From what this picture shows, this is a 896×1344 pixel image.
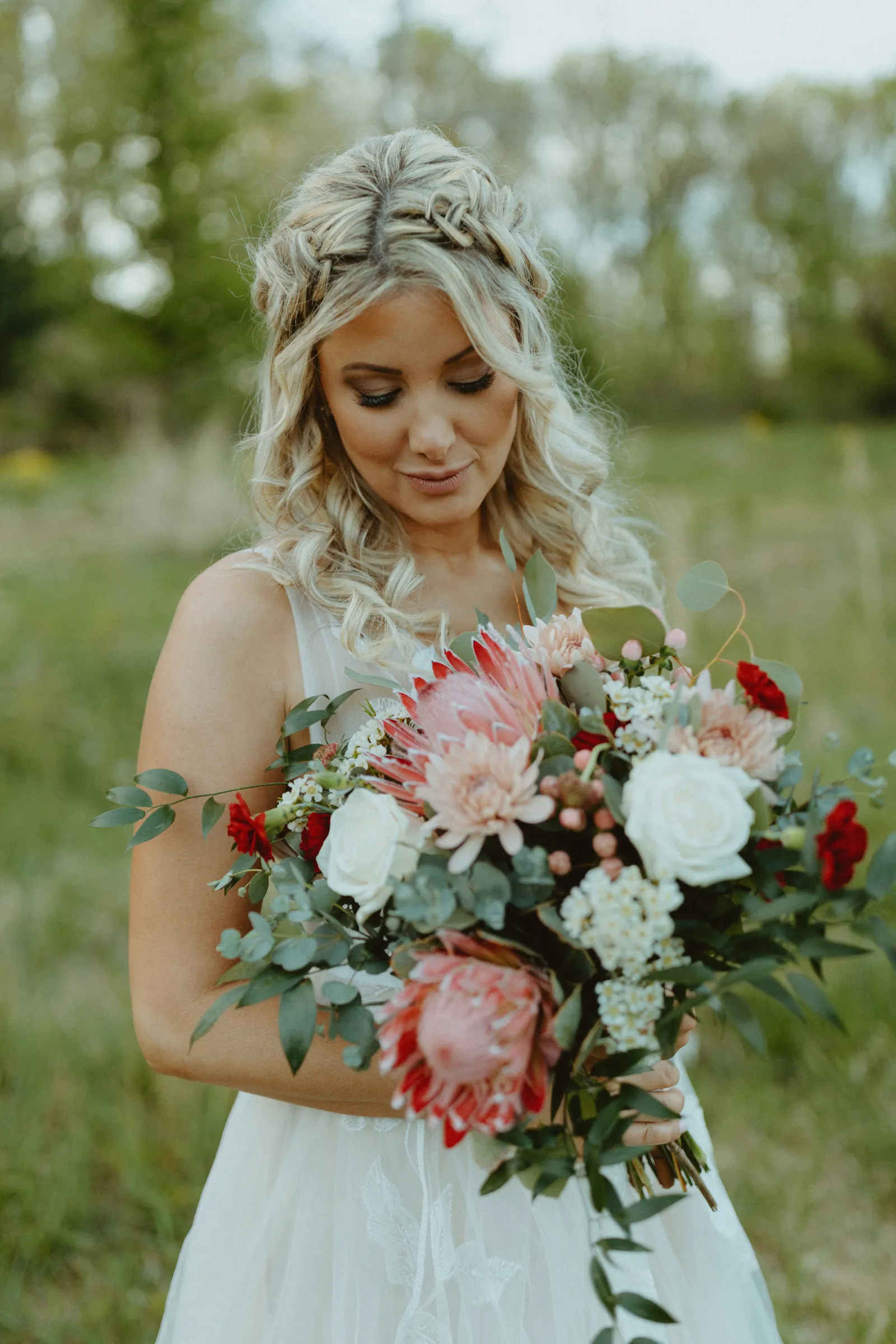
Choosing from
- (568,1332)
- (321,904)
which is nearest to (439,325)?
(321,904)

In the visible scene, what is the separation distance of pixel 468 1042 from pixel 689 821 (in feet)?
0.95

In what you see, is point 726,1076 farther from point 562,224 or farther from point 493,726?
point 562,224

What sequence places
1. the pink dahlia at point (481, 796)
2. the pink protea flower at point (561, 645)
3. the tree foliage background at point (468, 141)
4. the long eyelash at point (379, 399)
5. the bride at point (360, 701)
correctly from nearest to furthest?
1. the pink dahlia at point (481, 796)
2. the pink protea flower at point (561, 645)
3. the bride at point (360, 701)
4. the long eyelash at point (379, 399)
5. the tree foliage background at point (468, 141)

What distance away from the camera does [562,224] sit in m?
22.3

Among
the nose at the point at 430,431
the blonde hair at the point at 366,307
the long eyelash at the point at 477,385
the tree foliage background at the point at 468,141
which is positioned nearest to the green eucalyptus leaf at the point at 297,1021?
the blonde hair at the point at 366,307

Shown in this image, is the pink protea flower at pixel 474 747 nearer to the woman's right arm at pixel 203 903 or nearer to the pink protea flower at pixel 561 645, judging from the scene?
the pink protea flower at pixel 561 645

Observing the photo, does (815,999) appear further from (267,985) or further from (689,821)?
(267,985)

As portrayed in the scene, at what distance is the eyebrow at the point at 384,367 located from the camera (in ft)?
5.69

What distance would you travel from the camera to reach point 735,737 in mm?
1160

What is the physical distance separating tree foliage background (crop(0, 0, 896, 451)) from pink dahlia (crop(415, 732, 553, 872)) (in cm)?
1224

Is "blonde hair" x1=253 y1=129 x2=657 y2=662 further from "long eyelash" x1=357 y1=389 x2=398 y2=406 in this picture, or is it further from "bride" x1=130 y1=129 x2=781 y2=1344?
"long eyelash" x1=357 y1=389 x2=398 y2=406

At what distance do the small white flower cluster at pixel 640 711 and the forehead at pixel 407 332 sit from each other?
72cm

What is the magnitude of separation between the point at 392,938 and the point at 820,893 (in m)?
0.45

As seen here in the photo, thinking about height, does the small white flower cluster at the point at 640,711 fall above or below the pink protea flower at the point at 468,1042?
above
